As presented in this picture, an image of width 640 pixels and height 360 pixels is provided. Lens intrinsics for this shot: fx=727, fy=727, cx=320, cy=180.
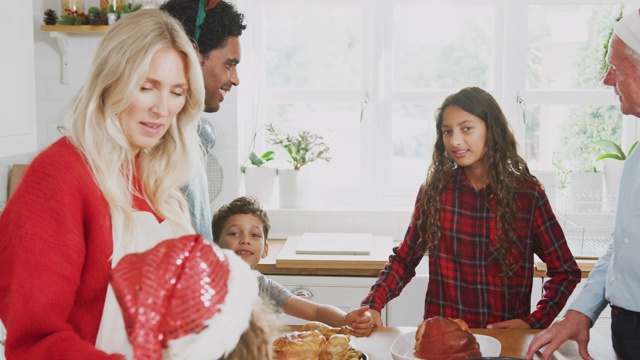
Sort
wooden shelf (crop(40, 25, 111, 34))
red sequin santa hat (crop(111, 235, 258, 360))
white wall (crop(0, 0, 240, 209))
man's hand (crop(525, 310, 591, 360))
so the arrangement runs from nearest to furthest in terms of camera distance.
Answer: red sequin santa hat (crop(111, 235, 258, 360)), man's hand (crop(525, 310, 591, 360)), wooden shelf (crop(40, 25, 111, 34)), white wall (crop(0, 0, 240, 209))

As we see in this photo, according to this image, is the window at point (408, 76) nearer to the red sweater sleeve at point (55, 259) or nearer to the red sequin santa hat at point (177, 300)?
the red sweater sleeve at point (55, 259)

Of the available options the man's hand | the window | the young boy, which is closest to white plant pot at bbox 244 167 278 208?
the window

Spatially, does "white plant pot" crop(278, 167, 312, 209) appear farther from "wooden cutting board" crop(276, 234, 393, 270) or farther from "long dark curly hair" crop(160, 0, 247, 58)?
"long dark curly hair" crop(160, 0, 247, 58)

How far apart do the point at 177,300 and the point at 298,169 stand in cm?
305

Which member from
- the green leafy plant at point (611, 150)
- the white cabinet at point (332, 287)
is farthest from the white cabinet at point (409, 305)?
the green leafy plant at point (611, 150)

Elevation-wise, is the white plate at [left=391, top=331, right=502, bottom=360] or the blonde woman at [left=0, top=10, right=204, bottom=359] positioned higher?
the blonde woman at [left=0, top=10, right=204, bottom=359]

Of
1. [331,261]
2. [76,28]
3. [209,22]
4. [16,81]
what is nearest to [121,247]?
[209,22]

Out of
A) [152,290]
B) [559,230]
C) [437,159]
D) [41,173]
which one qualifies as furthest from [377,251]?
[152,290]

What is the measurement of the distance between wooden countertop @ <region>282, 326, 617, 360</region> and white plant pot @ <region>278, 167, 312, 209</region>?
1.84 meters

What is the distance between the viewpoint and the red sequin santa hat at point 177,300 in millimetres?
589

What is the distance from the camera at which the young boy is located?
2.13 metres

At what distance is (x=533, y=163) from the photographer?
12.6 ft

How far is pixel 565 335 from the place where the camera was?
5.42 feet

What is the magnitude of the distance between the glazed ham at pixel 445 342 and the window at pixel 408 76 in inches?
92.1
